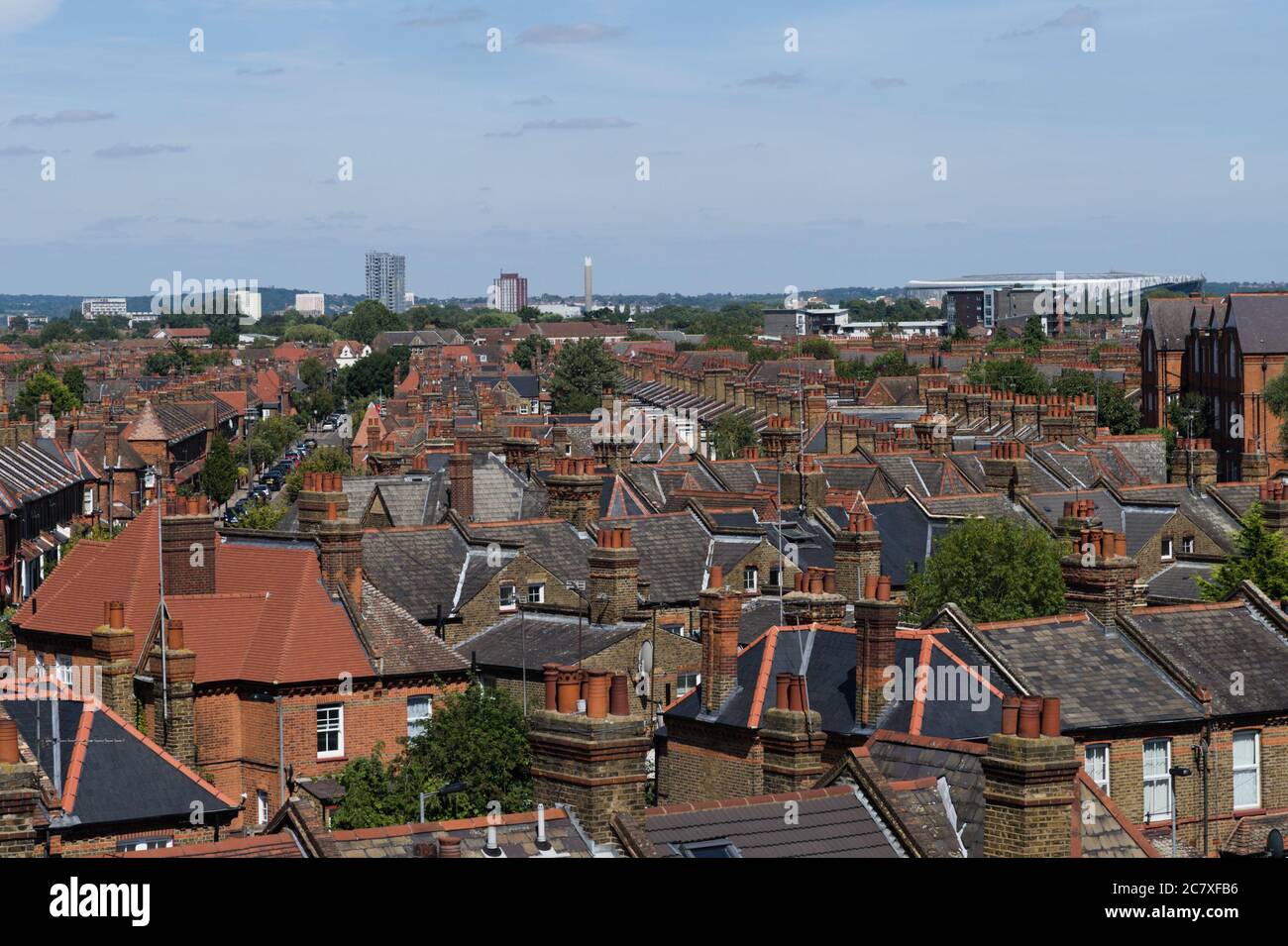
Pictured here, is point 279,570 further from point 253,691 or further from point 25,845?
point 25,845

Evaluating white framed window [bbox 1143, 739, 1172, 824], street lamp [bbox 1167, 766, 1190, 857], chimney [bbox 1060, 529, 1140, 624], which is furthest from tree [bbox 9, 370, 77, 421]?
street lamp [bbox 1167, 766, 1190, 857]

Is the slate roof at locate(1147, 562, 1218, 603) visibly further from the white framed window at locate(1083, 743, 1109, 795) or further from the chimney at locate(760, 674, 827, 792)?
the chimney at locate(760, 674, 827, 792)

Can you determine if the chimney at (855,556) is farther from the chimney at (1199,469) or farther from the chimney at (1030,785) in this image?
the chimney at (1030,785)

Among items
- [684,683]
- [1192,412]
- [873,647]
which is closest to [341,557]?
[684,683]

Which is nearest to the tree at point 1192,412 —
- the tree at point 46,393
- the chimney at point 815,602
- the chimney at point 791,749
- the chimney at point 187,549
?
the chimney at point 815,602

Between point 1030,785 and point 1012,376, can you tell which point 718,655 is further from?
point 1012,376

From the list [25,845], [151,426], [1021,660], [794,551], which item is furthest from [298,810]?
[151,426]
